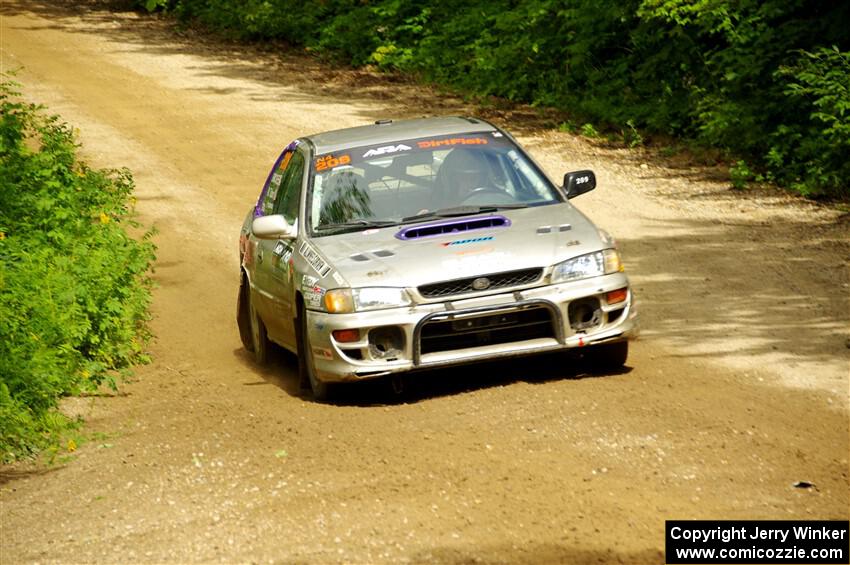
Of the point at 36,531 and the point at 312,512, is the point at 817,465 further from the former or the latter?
the point at 36,531

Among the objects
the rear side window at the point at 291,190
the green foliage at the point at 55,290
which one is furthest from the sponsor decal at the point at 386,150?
Answer: the green foliage at the point at 55,290

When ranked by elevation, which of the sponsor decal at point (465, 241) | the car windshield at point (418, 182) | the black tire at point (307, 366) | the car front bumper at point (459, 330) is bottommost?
the black tire at point (307, 366)

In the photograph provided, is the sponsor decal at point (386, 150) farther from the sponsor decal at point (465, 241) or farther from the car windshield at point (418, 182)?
the sponsor decal at point (465, 241)

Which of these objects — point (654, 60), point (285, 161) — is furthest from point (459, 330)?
point (654, 60)

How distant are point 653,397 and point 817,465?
5.52 ft

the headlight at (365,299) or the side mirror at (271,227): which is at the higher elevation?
the side mirror at (271,227)

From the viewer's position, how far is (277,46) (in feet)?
103

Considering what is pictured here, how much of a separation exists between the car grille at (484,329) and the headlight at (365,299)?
248 millimetres

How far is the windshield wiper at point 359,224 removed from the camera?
9.76 meters

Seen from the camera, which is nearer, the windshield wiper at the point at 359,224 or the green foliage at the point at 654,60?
the windshield wiper at the point at 359,224
